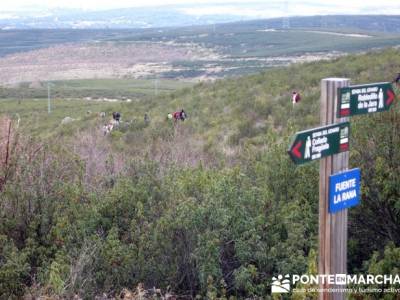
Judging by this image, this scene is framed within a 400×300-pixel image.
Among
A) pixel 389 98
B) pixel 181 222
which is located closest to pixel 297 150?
pixel 389 98

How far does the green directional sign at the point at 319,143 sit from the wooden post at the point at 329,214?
0.07 metres

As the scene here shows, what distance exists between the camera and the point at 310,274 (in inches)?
209

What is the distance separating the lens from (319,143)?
4.36 metres

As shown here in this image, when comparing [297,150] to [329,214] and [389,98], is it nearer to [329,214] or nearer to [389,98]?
[329,214]

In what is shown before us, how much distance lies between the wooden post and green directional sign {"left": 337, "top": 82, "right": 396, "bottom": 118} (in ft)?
0.16

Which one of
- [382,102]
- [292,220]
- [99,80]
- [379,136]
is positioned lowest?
[99,80]

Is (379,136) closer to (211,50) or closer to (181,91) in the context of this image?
(181,91)

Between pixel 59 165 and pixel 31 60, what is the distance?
242ft

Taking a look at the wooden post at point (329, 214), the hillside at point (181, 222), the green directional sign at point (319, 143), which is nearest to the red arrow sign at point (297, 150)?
the green directional sign at point (319, 143)

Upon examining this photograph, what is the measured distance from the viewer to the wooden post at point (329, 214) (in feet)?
14.8

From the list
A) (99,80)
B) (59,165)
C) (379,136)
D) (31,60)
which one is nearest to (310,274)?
(379,136)

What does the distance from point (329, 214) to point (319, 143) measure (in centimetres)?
53

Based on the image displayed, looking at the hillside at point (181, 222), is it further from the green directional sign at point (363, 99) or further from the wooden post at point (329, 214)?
the green directional sign at point (363, 99)

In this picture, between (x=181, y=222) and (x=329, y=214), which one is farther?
(x=181, y=222)
